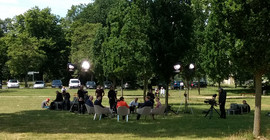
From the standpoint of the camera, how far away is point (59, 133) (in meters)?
12.9

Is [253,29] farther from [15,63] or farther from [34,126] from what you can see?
[15,63]

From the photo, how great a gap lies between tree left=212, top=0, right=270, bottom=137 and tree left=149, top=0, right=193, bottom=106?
9.17 metres

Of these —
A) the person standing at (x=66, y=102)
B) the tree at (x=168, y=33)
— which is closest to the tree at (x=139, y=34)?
the tree at (x=168, y=33)

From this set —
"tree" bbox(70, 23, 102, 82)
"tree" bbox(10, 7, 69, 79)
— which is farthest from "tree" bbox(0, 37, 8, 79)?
"tree" bbox(70, 23, 102, 82)

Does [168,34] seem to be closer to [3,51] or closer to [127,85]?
[127,85]

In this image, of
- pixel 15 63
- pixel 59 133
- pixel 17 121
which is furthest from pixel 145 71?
pixel 15 63

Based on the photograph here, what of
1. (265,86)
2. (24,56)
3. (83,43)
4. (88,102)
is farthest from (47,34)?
(88,102)

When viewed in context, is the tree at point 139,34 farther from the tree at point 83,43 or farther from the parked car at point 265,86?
the tree at point 83,43

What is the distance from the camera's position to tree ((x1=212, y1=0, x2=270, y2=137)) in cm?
1075

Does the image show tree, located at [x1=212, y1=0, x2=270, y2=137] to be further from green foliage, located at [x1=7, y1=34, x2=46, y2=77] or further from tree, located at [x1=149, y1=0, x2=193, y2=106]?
green foliage, located at [x1=7, y1=34, x2=46, y2=77]

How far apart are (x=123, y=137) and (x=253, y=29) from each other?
5.32 m

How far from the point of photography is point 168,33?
20906mm

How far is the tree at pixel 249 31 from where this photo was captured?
10.8 metres

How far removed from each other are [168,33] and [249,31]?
10111 millimetres
